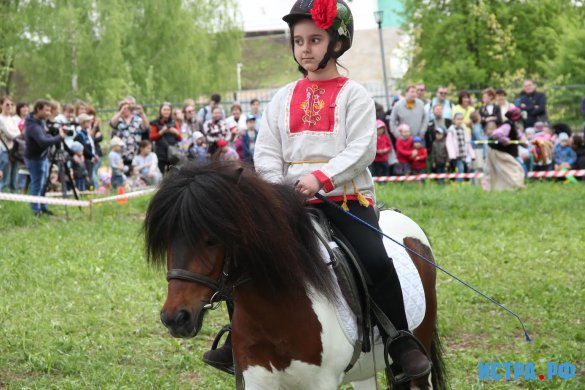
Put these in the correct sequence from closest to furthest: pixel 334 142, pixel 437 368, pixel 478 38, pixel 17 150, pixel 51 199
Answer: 1. pixel 334 142
2. pixel 437 368
3. pixel 51 199
4. pixel 17 150
5. pixel 478 38

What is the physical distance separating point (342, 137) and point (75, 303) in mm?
4682

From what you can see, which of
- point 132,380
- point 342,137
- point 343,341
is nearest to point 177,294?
point 343,341

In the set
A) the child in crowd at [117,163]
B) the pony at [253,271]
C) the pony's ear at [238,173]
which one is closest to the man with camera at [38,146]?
the child in crowd at [117,163]

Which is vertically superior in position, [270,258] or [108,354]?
[270,258]

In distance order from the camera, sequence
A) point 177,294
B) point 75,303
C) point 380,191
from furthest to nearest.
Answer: point 380,191
point 75,303
point 177,294

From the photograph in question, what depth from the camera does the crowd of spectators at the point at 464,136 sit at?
56.3ft

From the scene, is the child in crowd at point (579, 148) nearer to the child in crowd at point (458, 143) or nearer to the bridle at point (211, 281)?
Answer: the child in crowd at point (458, 143)

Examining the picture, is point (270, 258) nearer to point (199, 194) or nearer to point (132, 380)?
point (199, 194)

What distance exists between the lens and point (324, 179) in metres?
4.22

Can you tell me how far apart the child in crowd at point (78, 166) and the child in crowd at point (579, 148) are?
9404 millimetres

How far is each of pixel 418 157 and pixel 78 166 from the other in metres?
6.33

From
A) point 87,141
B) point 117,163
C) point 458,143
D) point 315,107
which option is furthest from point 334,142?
point 458,143

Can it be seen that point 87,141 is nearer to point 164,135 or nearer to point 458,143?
point 164,135

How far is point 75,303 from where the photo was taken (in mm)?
8344
